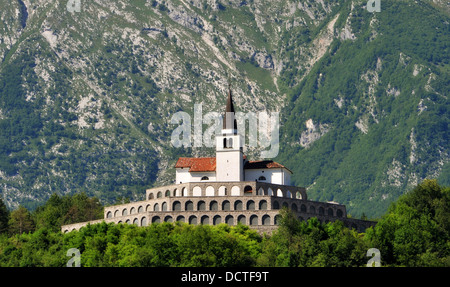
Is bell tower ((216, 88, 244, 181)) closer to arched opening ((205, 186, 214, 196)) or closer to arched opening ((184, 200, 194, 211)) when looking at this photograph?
arched opening ((205, 186, 214, 196))

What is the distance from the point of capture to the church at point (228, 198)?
16838 cm

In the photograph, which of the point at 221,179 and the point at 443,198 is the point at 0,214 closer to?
the point at 221,179

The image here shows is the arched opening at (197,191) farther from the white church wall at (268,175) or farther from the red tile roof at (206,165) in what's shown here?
the white church wall at (268,175)

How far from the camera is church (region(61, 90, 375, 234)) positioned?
16838 cm

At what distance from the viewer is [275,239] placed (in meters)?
158

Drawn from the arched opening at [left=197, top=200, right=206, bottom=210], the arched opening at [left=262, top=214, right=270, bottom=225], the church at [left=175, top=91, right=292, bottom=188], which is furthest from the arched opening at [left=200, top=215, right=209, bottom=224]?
the arched opening at [left=262, top=214, right=270, bottom=225]

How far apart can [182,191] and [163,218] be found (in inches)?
267

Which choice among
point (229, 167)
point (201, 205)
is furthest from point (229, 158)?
point (201, 205)

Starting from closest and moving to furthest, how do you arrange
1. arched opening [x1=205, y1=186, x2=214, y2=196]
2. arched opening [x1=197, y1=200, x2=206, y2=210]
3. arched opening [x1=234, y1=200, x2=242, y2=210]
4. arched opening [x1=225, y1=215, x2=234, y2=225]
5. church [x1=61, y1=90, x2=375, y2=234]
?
arched opening [x1=225, y1=215, x2=234, y2=225], church [x1=61, y1=90, x2=375, y2=234], arched opening [x1=234, y1=200, x2=242, y2=210], arched opening [x1=197, y1=200, x2=206, y2=210], arched opening [x1=205, y1=186, x2=214, y2=196]

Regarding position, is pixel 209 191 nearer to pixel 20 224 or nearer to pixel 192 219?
pixel 192 219

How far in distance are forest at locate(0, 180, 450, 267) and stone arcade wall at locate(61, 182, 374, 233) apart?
150 inches

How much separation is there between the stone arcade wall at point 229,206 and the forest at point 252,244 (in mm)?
3804

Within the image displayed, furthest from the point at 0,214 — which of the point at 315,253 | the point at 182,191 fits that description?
the point at 315,253

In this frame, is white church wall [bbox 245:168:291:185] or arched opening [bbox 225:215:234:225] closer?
arched opening [bbox 225:215:234:225]
